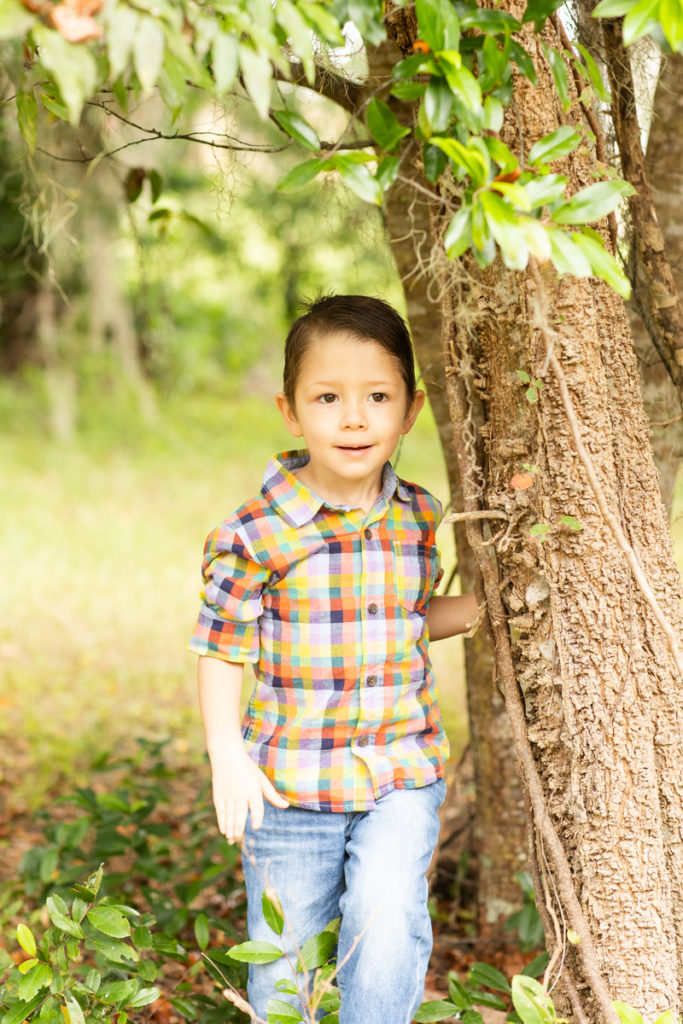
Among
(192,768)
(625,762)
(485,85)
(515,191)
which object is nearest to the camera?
(515,191)

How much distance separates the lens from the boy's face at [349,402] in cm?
180

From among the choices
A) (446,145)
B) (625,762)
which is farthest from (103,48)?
(625,762)

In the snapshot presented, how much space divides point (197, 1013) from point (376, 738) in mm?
761

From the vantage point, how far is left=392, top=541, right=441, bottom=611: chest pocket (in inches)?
74.3

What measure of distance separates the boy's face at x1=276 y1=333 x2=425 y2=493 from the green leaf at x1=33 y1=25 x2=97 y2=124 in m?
0.81

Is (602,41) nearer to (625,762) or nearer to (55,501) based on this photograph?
(625,762)

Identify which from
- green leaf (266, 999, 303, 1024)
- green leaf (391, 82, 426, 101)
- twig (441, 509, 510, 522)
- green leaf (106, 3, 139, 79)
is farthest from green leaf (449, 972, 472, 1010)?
green leaf (106, 3, 139, 79)

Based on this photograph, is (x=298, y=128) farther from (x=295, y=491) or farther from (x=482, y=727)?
(x=482, y=727)

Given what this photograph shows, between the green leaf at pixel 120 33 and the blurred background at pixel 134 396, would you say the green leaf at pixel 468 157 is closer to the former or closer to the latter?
the blurred background at pixel 134 396

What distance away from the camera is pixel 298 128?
135 cm

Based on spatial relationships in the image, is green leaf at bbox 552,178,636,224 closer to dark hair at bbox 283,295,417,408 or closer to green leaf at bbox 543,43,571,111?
green leaf at bbox 543,43,571,111

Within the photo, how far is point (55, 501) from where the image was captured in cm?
966

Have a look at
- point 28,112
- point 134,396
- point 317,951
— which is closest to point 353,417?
point 28,112

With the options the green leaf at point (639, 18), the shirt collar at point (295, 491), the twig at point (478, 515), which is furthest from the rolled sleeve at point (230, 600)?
the green leaf at point (639, 18)
